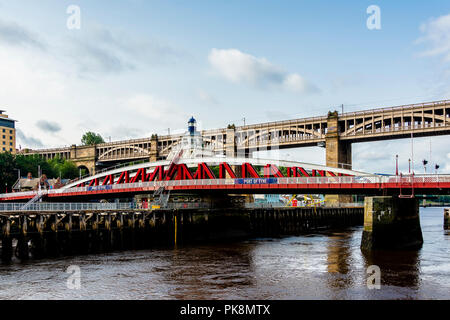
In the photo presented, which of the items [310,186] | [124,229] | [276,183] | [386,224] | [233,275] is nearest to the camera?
[233,275]

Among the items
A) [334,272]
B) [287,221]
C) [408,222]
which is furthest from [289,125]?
[334,272]

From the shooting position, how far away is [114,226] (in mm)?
51688

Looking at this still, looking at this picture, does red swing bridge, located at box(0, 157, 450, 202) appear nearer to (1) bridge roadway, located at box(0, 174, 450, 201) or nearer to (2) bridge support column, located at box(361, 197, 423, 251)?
(1) bridge roadway, located at box(0, 174, 450, 201)

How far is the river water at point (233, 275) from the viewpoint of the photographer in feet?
92.8

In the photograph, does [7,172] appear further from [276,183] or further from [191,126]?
[276,183]

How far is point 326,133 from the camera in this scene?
9956 centimetres

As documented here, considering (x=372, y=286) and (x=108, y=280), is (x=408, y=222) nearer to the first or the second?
(x=372, y=286)

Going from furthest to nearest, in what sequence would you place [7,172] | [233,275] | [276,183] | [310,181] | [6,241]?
[7,172], [276,183], [310,181], [6,241], [233,275]

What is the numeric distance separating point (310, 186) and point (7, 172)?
347ft

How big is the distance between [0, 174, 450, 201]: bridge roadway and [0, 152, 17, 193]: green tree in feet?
210

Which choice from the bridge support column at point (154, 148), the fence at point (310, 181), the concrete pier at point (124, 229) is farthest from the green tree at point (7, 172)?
the concrete pier at point (124, 229)

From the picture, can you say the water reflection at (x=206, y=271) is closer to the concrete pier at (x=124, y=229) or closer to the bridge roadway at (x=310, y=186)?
the concrete pier at (x=124, y=229)

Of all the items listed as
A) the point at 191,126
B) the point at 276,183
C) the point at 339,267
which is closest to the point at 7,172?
the point at 191,126
